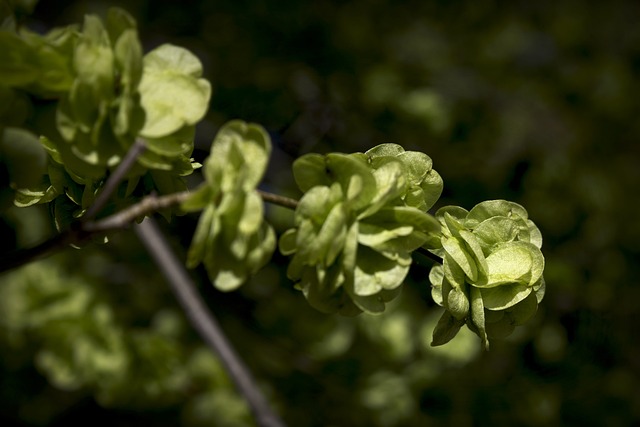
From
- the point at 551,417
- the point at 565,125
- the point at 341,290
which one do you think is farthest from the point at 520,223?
the point at 565,125

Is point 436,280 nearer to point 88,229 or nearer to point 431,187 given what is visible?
point 431,187

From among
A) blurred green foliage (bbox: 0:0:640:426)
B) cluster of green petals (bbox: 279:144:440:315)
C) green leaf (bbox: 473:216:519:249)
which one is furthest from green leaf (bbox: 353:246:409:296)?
blurred green foliage (bbox: 0:0:640:426)

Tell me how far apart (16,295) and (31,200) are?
93 cm

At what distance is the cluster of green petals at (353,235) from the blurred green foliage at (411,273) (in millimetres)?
887

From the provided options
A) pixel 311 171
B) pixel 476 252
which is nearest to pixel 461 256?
pixel 476 252

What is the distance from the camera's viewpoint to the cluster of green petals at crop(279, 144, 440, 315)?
526mm

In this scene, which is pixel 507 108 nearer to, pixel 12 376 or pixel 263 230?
pixel 12 376

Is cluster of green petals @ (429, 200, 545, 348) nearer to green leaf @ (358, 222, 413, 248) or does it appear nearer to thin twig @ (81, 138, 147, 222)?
green leaf @ (358, 222, 413, 248)

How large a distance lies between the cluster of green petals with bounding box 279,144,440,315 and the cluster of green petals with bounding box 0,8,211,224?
98mm

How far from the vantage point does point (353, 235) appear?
20.8 inches

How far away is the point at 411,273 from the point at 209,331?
35 cm

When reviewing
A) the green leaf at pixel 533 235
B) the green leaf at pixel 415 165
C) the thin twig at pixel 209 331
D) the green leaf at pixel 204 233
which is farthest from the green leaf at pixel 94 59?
the thin twig at pixel 209 331

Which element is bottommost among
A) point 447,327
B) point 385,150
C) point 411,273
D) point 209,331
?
point 209,331

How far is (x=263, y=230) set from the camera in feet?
1.61
